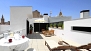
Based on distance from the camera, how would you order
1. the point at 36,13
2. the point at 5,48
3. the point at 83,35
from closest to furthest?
the point at 5,48 → the point at 83,35 → the point at 36,13

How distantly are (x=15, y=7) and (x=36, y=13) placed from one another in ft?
84.8

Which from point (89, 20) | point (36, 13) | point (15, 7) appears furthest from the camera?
point (36, 13)

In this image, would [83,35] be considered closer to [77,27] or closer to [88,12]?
[77,27]

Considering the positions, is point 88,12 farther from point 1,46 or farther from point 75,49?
point 1,46

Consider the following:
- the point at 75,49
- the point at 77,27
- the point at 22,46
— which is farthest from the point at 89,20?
the point at 22,46

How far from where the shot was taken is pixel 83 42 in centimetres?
841

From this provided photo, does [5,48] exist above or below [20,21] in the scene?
below

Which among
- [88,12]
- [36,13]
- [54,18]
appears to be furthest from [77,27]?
[36,13]

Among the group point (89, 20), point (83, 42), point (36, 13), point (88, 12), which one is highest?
point (36, 13)

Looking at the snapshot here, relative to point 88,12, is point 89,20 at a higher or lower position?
lower

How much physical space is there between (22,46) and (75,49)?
7.22ft

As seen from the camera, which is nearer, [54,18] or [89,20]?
[89,20]

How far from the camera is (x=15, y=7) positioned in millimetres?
13812

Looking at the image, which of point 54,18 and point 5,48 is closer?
point 5,48
